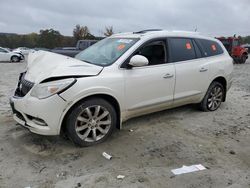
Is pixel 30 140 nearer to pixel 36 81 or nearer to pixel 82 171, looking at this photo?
pixel 36 81

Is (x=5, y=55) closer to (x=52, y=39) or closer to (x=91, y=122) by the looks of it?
(x=91, y=122)

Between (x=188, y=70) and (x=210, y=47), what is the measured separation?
1.10 metres

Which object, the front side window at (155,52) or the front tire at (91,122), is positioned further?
the front side window at (155,52)

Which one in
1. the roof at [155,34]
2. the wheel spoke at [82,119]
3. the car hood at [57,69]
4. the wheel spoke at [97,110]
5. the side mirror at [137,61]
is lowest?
the wheel spoke at [82,119]

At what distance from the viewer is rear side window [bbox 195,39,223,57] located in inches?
228

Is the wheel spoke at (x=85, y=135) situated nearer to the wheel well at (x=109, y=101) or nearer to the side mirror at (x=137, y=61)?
the wheel well at (x=109, y=101)

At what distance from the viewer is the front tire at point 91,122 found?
3.94m

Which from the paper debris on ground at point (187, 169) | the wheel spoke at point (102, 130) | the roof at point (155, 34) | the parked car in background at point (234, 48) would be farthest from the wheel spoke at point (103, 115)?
the parked car in background at point (234, 48)

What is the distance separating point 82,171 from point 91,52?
240 centimetres

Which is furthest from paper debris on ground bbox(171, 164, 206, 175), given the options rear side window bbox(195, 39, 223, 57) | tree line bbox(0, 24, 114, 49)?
tree line bbox(0, 24, 114, 49)

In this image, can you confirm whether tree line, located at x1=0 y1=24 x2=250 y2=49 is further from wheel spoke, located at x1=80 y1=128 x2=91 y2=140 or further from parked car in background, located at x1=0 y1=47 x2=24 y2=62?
wheel spoke, located at x1=80 y1=128 x2=91 y2=140

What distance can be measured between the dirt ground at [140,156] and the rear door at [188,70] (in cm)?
51

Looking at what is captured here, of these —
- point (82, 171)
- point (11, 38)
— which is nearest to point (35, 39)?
point (11, 38)

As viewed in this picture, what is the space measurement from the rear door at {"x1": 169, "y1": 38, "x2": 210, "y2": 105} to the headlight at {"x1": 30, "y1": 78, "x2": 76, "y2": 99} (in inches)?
82.3
